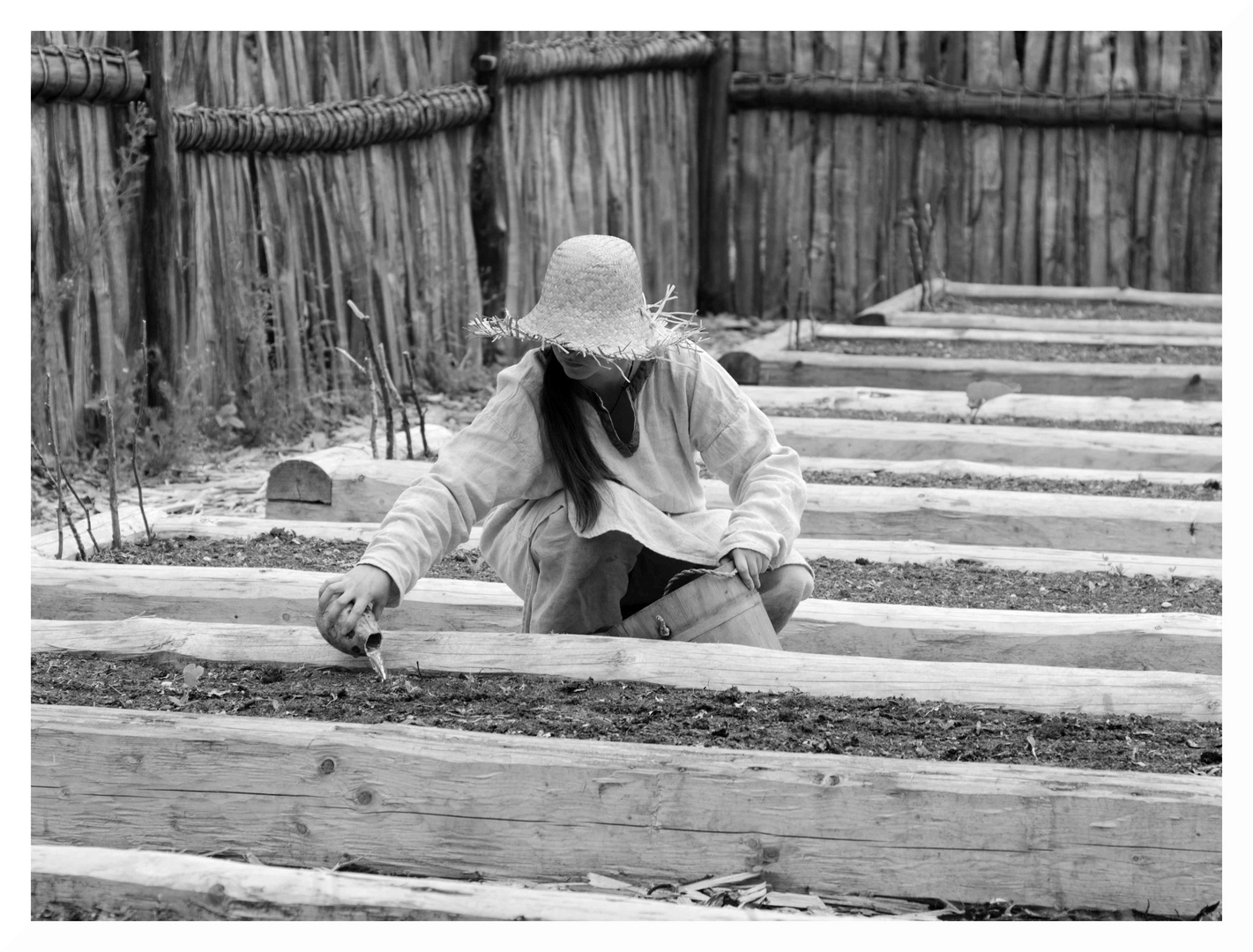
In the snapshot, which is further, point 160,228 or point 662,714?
point 160,228

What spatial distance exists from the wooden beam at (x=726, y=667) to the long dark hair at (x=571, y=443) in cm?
27

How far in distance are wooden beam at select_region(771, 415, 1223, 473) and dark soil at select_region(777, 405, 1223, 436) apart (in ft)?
0.68

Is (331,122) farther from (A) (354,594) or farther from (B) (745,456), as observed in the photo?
(A) (354,594)

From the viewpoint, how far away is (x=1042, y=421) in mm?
5898

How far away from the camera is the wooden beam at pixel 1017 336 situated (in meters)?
7.38

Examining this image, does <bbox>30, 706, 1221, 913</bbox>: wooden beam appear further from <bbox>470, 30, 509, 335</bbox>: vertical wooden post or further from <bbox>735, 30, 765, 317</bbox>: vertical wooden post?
<bbox>735, 30, 765, 317</bbox>: vertical wooden post

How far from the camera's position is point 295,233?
6312mm

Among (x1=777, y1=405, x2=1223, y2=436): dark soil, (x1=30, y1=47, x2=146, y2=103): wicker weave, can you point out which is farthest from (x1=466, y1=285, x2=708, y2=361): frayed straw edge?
(x1=777, y1=405, x2=1223, y2=436): dark soil

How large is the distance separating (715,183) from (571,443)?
6.87 m

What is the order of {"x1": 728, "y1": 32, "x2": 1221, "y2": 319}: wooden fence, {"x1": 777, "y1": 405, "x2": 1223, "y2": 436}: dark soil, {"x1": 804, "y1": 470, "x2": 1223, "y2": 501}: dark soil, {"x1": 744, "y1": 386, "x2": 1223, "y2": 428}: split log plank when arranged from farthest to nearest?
{"x1": 728, "y1": 32, "x2": 1221, "y2": 319}: wooden fence
{"x1": 744, "y1": 386, "x2": 1223, "y2": 428}: split log plank
{"x1": 777, "y1": 405, "x2": 1223, "y2": 436}: dark soil
{"x1": 804, "y1": 470, "x2": 1223, "y2": 501}: dark soil

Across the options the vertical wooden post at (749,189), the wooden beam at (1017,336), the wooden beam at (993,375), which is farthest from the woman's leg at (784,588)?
the vertical wooden post at (749,189)

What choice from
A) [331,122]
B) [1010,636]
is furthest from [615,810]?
[331,122]

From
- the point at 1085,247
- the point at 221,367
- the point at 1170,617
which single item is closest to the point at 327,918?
the point at 1170,617

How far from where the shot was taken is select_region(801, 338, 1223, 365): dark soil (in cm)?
716
